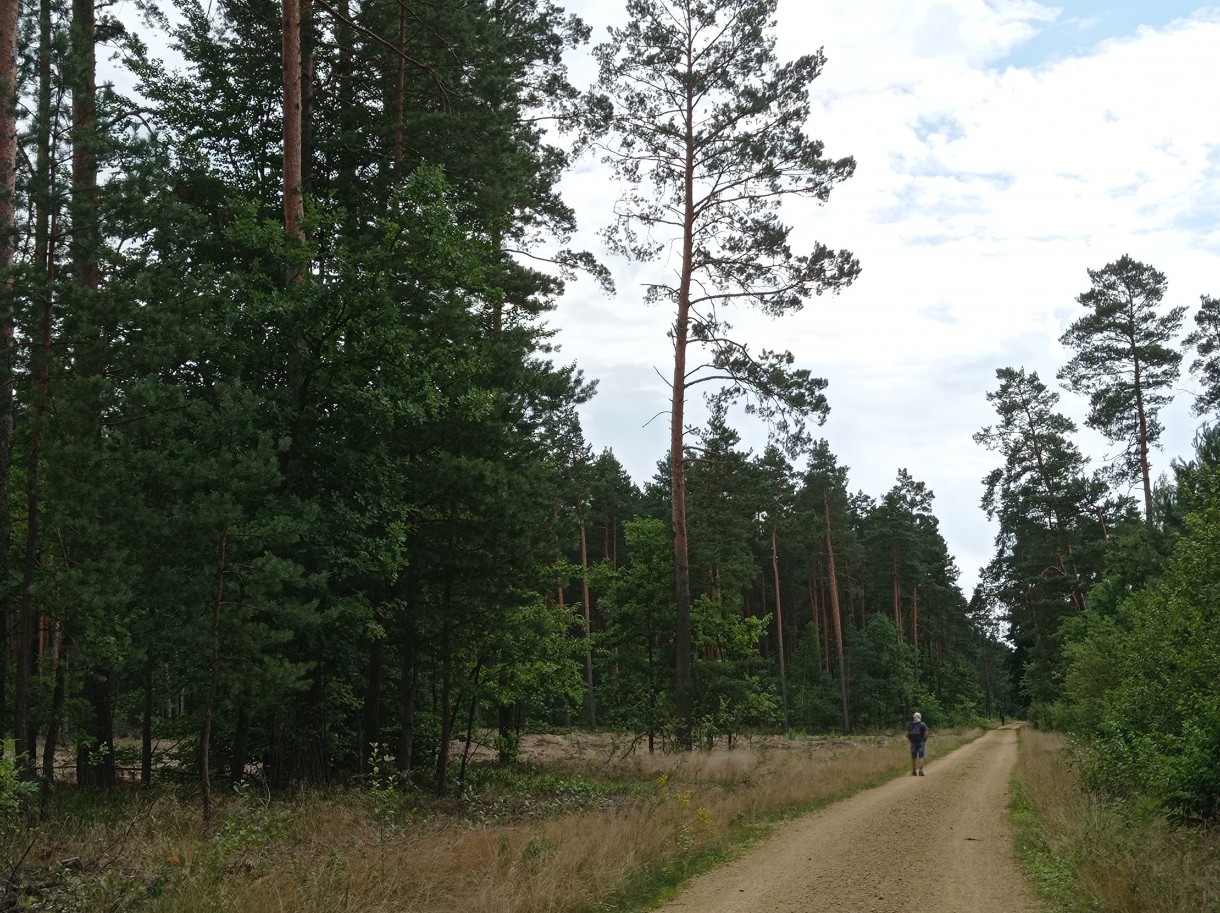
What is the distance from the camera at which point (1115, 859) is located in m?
8.03

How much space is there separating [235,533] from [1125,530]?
32.8 metres

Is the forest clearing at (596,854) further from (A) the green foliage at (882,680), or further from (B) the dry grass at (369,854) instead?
(A) the green foliage at (882,680)

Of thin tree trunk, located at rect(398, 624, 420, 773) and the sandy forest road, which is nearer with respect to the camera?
the sandy forest road

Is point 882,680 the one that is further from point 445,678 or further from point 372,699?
point 445,678

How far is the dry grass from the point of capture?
634 cm

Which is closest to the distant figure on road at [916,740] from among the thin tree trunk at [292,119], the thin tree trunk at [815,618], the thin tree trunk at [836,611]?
the thin tree trunk at [292,119]

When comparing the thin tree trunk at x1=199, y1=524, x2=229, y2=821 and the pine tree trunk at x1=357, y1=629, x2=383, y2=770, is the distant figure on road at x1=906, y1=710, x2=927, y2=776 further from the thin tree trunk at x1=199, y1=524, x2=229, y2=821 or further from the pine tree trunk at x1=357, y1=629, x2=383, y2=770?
the thin tree trunk at x1=199, y1=524, x2=229, y2=821

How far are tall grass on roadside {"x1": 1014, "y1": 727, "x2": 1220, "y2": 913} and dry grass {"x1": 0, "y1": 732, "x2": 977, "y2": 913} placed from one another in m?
3.69

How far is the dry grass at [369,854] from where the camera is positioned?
6344mm

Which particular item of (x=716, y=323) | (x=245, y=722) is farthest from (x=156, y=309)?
(x=716, y=323)

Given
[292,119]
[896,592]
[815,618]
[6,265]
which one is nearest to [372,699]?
[6,265]

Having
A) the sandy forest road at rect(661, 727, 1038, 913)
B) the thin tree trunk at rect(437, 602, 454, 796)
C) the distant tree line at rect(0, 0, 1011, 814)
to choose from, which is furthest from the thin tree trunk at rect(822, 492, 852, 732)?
the thin tree trunk at rect(437, 602, 454, 796)

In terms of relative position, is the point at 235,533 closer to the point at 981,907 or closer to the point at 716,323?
the point at 981,907

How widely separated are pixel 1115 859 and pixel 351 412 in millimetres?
10116
